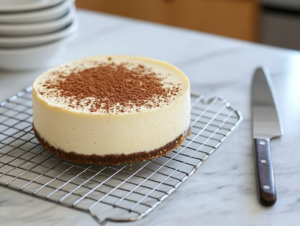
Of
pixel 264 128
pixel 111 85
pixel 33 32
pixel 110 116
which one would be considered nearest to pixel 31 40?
pixel 33 32

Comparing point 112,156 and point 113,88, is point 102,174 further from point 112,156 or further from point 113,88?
point 113,88

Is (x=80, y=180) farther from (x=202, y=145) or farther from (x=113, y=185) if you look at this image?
(x=202, y=145)

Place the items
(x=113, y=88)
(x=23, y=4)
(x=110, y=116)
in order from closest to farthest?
(x=110, y=116)
(x=113, y=88)
(x=23, y=4)

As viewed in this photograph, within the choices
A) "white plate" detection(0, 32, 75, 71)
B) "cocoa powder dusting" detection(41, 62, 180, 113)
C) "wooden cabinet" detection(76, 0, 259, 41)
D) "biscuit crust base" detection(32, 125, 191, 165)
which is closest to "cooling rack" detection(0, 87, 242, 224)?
"biscuit crust base" detection(32, 125, 191, 165)

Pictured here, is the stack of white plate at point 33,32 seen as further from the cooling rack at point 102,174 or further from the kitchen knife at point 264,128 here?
the kitchen knife at point 264,128

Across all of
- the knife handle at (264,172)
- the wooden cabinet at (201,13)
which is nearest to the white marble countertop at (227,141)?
the knife handle at (264,172)
